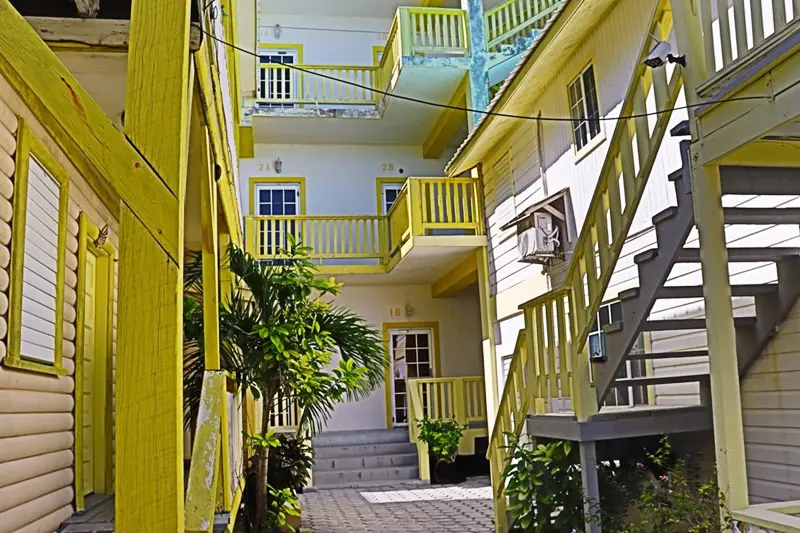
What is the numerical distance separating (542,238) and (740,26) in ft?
18.2

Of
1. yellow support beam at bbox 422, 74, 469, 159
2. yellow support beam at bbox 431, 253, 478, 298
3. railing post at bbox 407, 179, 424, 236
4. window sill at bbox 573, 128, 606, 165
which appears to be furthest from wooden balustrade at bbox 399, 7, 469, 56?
window sill at bbox 573, 128, 606, 165

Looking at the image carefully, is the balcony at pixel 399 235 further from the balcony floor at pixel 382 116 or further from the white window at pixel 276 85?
the white window at pixel 276 85

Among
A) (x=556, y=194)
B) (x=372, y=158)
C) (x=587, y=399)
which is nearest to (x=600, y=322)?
(x=556, y=194)

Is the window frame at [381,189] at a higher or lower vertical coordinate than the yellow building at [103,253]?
higher

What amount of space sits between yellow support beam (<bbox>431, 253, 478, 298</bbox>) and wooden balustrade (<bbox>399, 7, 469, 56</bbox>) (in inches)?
154

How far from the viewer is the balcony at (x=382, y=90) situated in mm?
13852

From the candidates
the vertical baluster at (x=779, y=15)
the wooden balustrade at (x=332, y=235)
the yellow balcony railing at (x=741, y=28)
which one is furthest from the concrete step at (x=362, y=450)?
the vertical baluster at (x=779, y=15)

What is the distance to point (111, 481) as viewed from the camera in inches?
246

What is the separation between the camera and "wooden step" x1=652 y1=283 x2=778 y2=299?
5309mm

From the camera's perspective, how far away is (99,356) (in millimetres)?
6344

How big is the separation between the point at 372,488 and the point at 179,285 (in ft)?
33.3

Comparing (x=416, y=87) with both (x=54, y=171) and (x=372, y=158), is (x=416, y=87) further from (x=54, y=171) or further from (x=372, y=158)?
(x=54, y=171)

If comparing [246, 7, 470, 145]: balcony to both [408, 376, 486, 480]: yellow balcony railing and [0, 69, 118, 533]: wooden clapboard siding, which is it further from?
[0, 69, 118, 533]: wooden clapboard siding

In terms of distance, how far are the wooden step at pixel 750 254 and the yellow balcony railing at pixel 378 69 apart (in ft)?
29.4
